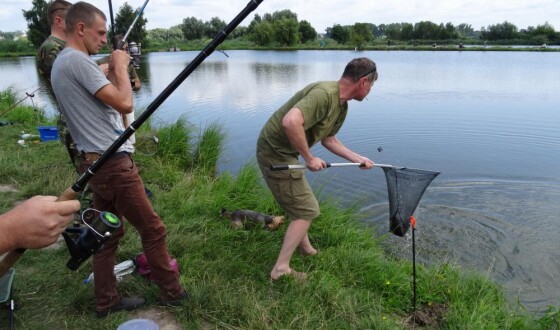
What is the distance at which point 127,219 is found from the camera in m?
2.49

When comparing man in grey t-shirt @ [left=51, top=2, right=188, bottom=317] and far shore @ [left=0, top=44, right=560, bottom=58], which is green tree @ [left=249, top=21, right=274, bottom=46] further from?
man in grey t-shirt @ [left=51, top=2, right=188, bottom=317]

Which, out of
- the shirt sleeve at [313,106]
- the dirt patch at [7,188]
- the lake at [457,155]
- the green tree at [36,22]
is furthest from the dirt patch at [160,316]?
the green tree at [36,22]

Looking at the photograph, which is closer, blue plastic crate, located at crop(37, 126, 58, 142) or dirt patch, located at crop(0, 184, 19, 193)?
dirt patch, located at crop(0, 184, 19, 193)

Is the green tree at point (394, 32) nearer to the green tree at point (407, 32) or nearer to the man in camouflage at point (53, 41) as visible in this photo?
the green tree at point (407, 32)

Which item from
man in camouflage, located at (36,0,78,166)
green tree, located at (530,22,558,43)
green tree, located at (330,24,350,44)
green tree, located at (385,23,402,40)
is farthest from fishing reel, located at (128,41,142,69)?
green tree, located at (385,23,402,40)

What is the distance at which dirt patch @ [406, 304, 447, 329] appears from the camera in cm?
295

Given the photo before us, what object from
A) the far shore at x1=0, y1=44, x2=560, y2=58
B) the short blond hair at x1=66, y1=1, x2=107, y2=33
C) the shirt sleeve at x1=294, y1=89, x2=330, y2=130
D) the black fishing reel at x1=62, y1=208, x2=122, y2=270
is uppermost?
the far shore at x1=0, y1=44, x2=560, y2=58

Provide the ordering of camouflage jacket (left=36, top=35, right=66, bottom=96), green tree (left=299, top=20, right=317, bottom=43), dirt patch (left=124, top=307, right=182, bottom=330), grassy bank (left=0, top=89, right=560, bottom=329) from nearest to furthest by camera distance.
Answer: dirt patch (left=124, top=307, right=182, bottom=330) < grassy bank (left=0, top=89, right=560, bottom=329) < camouflage jacket (left=36, top=35, right=66, bottom=96) < green tree (left=299, top=20, right=317, bottom=43)

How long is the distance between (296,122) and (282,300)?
1223 millimetres

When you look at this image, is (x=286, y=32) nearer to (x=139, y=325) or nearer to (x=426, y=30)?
(x=426, y=30)

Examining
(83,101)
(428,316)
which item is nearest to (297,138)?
(83,101)

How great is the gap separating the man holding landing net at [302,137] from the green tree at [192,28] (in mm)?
65331

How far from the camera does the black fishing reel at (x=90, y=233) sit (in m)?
1.83

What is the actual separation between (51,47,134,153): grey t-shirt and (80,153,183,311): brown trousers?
135mm
